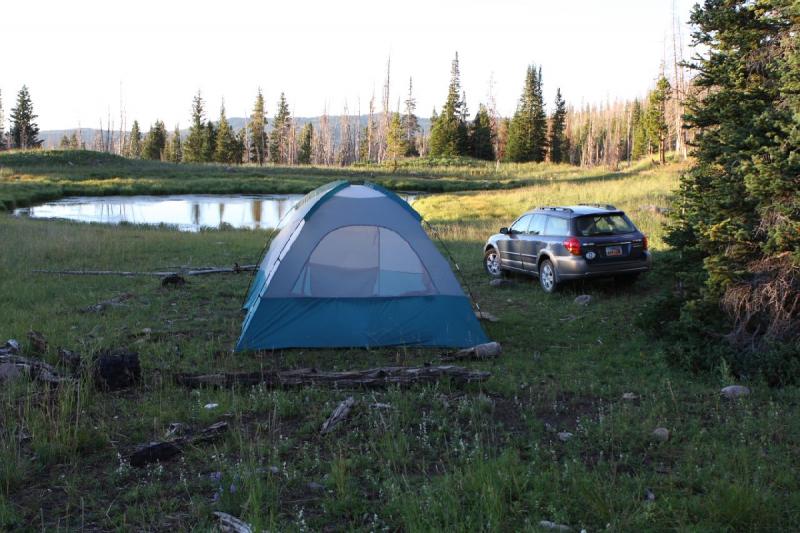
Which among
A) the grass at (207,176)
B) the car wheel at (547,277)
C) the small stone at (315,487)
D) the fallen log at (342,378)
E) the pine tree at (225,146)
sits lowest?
the small stone at (315,487)

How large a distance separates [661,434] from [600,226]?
23.3 ft

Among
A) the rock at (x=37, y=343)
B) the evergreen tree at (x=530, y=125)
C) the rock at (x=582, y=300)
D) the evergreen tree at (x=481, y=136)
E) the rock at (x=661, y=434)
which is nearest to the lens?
the rock at (x=661, y=434)

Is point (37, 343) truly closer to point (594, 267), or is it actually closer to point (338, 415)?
point (338, 415)

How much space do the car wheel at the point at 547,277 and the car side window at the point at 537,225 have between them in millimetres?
681

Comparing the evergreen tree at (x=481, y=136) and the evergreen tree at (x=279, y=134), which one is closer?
the evergreen tree at (x=481, y=136)

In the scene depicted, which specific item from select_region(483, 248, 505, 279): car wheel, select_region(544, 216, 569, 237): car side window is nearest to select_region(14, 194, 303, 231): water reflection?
select_region(483, 248, 505, 279): car wheel

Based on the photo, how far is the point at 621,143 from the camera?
10462 centimetres

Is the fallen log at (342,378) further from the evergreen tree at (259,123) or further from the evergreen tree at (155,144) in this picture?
the evergreen tree at (155,144)

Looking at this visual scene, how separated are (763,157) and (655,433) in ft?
11.7

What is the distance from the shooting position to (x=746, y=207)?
23.0 feet

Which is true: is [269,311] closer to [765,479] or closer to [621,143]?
[765,479]

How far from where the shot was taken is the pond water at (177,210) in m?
30.8

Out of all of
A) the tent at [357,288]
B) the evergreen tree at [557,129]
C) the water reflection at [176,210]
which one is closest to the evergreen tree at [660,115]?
the evergreen tree at [557,129]

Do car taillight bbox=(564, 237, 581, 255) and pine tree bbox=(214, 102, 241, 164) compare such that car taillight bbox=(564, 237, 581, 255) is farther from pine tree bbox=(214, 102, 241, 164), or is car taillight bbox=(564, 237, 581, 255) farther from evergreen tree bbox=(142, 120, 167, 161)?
evergreen tree bbox=(142, 120, 167, 161)
